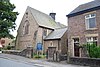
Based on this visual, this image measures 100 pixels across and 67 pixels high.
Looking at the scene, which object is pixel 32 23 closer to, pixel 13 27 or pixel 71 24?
pixel 13 27

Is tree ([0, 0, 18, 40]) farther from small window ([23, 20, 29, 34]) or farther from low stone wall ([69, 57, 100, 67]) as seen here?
low stone wall ([69, 57, 100, 67])

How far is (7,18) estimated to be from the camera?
39031 millimetres

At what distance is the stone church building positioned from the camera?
34.0 m

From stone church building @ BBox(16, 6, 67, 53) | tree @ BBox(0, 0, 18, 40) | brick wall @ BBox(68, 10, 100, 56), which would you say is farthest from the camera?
tree @ BBox(0, 0, 18, 40)

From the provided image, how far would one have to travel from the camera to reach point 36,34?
3631 cm

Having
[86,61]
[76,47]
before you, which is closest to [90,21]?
[76,47]

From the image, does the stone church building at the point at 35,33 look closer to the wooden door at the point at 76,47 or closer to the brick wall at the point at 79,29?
the brick wall at the point at 79,29

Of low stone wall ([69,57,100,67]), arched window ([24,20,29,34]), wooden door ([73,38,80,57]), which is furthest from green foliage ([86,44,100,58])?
arched window ([24,20,29,34])

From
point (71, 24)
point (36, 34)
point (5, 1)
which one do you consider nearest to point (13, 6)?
point (5, 1)

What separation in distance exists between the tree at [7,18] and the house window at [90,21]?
756 inches

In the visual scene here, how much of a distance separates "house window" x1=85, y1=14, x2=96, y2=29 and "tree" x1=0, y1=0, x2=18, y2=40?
19.2 m

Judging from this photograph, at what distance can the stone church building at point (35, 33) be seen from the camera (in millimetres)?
33966

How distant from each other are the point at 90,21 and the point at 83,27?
1.30m

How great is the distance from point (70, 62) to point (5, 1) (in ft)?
84.9
